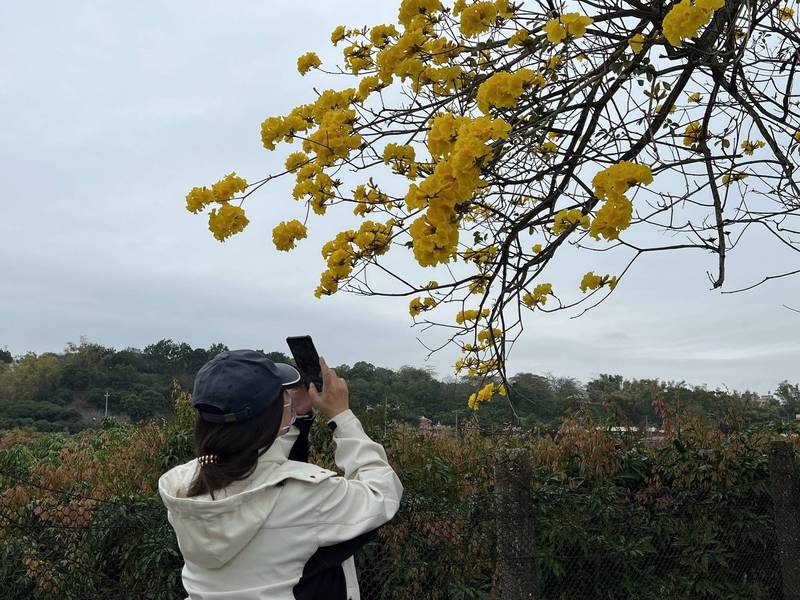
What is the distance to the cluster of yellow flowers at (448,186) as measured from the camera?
7.67 ft

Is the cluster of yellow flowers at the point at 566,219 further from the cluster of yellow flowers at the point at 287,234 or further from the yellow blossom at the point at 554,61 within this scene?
the cluster of yellow flowers at the point at 287,234

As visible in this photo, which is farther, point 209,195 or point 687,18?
point 209,195

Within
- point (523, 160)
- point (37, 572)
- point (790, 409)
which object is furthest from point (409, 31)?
point (790, 409)

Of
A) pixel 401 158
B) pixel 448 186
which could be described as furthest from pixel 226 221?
pixel 448 186

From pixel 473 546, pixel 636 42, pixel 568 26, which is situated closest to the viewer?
pixel 568 26

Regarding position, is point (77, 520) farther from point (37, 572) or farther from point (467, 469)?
point (467, 469)

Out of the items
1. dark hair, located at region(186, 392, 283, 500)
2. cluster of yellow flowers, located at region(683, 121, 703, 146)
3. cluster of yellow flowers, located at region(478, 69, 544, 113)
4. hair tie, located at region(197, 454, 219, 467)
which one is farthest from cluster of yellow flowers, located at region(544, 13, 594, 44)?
hair tie, located at region(197, 454, 219, 467)

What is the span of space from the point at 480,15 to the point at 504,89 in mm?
841

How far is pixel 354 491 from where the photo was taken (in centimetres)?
139

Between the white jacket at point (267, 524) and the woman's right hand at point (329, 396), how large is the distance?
0.50 ft

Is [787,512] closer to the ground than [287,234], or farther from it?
closer to the ground

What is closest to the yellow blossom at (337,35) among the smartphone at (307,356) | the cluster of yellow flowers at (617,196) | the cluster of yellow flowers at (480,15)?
the cluster of yellow flowers at (480,15)

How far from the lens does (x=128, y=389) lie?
1198 centimetres

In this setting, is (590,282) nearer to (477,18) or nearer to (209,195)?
(477,18)
